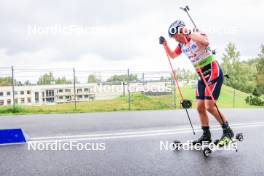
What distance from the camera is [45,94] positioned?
14773 mm

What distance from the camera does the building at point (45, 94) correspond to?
1334 centimetres

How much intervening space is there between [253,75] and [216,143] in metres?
43.2

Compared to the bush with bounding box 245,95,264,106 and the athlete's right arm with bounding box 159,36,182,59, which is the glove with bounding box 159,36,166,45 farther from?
the bush with bounding box 245,95,264,106

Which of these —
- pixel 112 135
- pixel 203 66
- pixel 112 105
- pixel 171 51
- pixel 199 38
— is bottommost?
pixel 112 105

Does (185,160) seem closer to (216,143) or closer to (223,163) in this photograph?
(223,163)

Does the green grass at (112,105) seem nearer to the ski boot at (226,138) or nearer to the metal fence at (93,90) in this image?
the metal fence at (93,90)

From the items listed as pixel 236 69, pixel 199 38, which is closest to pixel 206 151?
pixel 199 38

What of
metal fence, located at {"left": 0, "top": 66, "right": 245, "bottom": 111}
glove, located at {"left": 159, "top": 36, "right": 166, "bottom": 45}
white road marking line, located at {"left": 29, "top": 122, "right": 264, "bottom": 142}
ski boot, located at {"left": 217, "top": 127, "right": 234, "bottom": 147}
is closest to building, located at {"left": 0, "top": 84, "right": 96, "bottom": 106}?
metal fence, located at {"left": 0, "top": 66, "right": 245, "bottom": 111}

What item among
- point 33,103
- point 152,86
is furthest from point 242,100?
point 33,103

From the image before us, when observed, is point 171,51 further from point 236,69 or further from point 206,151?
point 236,69

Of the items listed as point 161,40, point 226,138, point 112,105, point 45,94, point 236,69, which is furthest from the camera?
point 236,69

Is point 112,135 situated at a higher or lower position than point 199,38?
lower

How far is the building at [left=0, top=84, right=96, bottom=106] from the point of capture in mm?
13336

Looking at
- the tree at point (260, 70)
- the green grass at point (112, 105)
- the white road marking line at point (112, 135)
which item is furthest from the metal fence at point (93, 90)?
the tree at point (260, 70)
